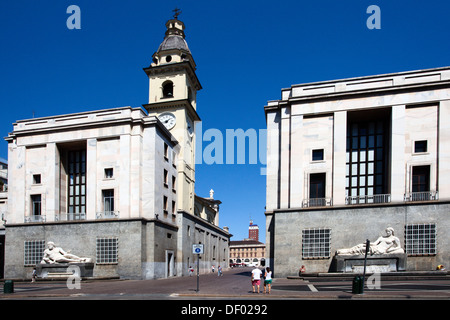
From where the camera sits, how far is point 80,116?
4166 centimetres

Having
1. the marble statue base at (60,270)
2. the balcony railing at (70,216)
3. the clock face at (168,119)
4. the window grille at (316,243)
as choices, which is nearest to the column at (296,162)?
the window grille at (316,243)

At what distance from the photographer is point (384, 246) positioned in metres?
29.8

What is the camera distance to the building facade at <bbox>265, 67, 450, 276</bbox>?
103 feet

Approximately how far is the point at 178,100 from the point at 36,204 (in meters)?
23.0

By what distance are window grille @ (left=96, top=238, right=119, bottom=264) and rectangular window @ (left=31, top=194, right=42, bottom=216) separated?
9.44 meters

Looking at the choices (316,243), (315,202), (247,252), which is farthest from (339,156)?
(247,252)

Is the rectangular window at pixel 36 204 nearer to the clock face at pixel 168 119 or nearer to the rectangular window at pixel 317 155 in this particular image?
the clock face at pixel 168 119

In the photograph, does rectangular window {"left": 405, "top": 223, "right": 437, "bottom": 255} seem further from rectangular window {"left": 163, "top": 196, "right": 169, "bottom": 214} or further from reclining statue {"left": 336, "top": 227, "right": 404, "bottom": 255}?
rectangular window {"left": 163, "top": 196, "right": 169, "bottom": 214}

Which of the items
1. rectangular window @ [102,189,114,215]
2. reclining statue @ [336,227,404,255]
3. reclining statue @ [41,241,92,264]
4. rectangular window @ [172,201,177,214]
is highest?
rectangular window @ [102,189,114,215]

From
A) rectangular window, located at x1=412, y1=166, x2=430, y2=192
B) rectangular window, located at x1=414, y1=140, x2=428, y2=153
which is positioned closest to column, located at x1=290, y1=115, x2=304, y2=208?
rectangular window, located at x1=412, y1=166, x2=430, y2=192

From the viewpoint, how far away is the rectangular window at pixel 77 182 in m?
42.4

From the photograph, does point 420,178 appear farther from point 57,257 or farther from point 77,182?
point 77,182
